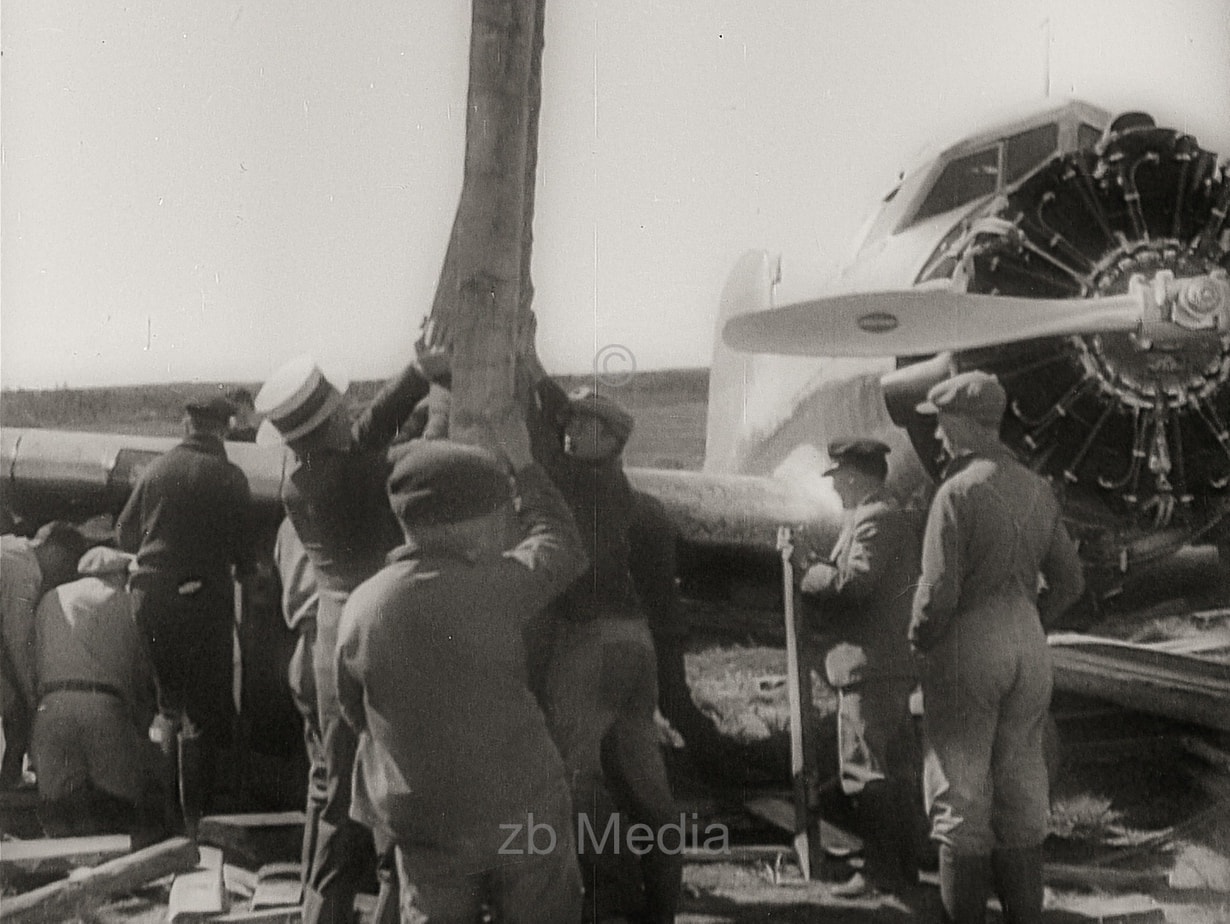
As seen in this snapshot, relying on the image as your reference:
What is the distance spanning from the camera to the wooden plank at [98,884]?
3.29 meters

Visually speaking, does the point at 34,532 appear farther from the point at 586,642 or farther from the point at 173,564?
the point at 586,642

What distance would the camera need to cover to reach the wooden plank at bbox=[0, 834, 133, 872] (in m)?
3.34

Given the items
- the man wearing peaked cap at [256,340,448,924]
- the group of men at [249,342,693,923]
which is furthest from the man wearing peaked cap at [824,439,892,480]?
the man wearing peaked cap at [256,340,448,924]

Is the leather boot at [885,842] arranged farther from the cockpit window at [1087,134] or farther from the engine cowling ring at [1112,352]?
the cockpit window at [1087,134]

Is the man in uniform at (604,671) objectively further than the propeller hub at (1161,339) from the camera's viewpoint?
No

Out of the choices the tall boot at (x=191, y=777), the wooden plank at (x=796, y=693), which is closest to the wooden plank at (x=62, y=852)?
the tall boot at (x=191, y=777)

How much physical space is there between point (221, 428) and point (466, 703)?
90 cm

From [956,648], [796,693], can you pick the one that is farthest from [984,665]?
[796,693]

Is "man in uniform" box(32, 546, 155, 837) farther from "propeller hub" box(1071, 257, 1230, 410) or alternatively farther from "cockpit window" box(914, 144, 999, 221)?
"propeller hub" box(1071, 257, 1230, 410)

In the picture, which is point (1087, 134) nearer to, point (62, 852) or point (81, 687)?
point (81, 687)

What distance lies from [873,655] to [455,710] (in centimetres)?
101

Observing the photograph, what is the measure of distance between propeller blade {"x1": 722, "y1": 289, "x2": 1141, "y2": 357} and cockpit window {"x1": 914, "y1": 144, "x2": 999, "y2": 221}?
0.38 m

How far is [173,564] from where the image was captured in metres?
3.37

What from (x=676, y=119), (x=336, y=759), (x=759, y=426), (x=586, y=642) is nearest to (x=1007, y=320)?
(x=759, y=426)
